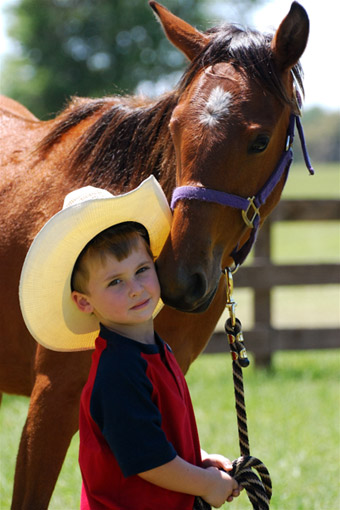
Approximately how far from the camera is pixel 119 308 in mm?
1789

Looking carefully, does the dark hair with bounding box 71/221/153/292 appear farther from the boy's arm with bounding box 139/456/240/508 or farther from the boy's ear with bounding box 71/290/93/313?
the boy's arm with bounding box 139/456/240/508

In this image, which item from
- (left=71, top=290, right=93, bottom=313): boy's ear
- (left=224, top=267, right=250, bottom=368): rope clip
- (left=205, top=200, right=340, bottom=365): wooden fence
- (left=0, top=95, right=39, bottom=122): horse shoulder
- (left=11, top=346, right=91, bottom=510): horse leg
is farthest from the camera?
(left=205, top=200, right=340, bottom=365): wooden fence

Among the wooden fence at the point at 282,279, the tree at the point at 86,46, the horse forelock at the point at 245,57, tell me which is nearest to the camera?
the horse forelock at the point at 245,57

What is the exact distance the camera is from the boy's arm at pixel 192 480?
5.53 feet

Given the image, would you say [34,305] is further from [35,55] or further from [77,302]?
[35,55]

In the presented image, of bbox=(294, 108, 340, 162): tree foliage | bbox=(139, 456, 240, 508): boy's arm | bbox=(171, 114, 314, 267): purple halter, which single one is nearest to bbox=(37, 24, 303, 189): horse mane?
bbox=(171, 114, 314, 267): purple halter

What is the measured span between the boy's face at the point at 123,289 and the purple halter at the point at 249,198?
33 centimetres

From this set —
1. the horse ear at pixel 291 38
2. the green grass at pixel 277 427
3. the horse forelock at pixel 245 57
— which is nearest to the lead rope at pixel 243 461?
the horse forelock at pixel 245 57

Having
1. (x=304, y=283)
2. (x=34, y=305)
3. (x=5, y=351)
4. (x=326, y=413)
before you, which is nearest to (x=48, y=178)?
(x=5, y=351)

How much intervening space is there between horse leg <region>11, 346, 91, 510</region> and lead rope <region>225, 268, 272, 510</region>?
56 centimetres

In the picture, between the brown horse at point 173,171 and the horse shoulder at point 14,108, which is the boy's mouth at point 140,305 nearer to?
the brown horse at point 173,171

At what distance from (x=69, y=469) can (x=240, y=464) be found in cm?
263

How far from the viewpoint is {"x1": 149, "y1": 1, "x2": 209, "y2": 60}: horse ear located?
254 centimetres

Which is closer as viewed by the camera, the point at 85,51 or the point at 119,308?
the point at 119,308
